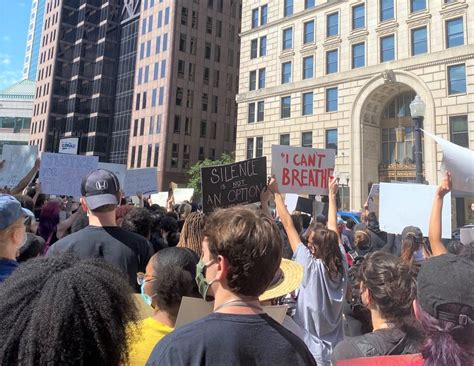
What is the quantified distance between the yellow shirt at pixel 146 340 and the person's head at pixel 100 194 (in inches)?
61.6

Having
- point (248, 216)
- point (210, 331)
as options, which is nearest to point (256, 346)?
point (210, 331)

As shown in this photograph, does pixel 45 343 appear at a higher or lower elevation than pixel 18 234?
lower

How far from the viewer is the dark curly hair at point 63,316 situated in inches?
47.4

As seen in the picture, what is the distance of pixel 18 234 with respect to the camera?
261 centimetres

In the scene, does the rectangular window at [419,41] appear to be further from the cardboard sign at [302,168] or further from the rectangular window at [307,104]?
the cardboard sign at [302,168]

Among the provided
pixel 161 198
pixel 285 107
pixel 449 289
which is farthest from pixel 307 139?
pixel 449 289

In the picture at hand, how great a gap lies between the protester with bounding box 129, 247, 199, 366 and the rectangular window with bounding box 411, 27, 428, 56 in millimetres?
33083

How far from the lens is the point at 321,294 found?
348 centimetres

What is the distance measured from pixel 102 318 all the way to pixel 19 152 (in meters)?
9.34

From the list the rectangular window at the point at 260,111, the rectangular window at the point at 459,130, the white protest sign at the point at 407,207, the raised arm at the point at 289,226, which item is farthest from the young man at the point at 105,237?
the rectangular window at the point at 260,111

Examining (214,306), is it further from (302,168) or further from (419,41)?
(419,41)

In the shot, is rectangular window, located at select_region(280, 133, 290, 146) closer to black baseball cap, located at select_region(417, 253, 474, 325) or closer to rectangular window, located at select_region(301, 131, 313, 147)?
rectangular window, located at select_region(301, 131, 313, 147)

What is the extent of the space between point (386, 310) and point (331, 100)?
113ft

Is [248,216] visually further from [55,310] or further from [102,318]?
[55,310]
